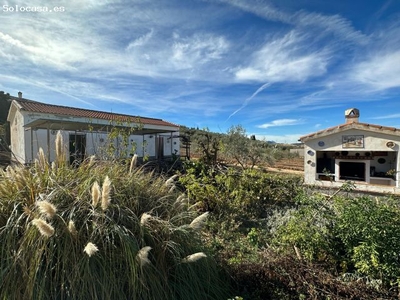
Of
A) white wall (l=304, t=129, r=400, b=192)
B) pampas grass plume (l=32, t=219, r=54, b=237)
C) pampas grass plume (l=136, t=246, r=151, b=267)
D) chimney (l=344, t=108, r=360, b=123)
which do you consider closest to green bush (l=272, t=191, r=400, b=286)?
pampas grass plume (l=136, t=246, r=151, b=267)

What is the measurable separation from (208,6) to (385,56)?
26.9ft

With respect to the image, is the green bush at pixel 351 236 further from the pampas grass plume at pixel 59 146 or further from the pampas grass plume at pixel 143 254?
the pampas grass plume at pixel 59 146

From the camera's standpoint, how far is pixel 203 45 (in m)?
Result: 7.73

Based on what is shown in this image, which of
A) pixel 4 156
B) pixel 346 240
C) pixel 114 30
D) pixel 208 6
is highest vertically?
pixel 208 6

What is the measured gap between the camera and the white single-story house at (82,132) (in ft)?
18.8

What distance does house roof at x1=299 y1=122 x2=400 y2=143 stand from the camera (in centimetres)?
1288

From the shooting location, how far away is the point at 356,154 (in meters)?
15.1

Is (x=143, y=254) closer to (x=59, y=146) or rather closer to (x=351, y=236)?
(x=59, y=146)

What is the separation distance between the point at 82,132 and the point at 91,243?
44.0 ft

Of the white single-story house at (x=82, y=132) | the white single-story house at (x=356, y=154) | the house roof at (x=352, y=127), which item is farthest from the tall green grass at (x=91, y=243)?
the house roof at (x=352, y=127)

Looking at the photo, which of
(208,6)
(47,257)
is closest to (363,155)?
(208,6)

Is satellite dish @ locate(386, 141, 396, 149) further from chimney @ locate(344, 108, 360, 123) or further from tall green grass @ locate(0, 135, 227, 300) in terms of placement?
tall green grass @ locate(0, 135, 227, 300)

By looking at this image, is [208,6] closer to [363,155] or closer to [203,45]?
[203,45]
